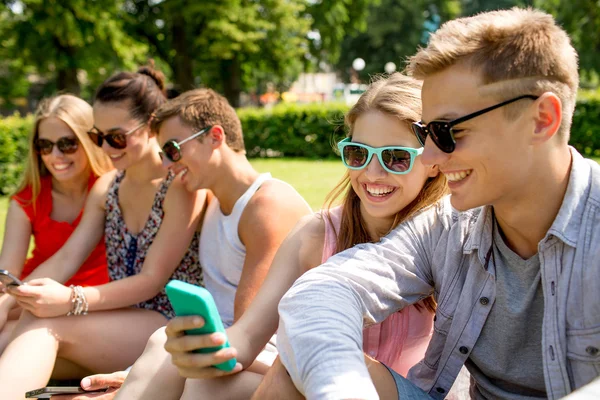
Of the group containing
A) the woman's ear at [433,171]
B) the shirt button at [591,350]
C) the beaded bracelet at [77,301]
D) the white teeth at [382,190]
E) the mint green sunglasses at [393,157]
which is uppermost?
the mint green sunglasses at [393,157]

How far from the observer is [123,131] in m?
3.98

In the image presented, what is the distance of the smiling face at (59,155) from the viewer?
4.26 metres

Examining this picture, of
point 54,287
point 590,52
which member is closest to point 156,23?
point 590,52

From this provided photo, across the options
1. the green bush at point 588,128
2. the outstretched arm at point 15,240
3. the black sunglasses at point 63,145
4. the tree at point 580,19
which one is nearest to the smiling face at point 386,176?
the black sunglasses at point 63,145

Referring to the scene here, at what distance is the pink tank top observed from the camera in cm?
259

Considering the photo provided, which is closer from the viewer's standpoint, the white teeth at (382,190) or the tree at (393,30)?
the white teeth at (382,190)

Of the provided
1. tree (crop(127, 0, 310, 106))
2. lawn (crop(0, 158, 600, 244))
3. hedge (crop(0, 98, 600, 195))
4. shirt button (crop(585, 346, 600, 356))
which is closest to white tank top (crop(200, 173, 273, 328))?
shirt button (crop(585, 346, 600, 356))

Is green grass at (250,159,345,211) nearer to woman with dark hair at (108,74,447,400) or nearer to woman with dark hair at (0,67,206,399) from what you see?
woman with dark hair at (0,67,206,399)

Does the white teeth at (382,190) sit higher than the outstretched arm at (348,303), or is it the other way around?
the white teeth at (382,190)

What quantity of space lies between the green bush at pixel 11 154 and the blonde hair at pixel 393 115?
1192 centimetres

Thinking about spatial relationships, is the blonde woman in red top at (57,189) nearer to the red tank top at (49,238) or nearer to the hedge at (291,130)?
the red tank top at (49,238)

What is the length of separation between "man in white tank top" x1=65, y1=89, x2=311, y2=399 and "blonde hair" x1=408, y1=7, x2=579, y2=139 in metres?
1.52

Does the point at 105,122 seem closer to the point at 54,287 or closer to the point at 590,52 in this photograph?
the point at 54,287

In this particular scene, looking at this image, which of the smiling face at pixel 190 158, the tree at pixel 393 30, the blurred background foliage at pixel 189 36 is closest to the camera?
the smiling face at pixel 190 158
